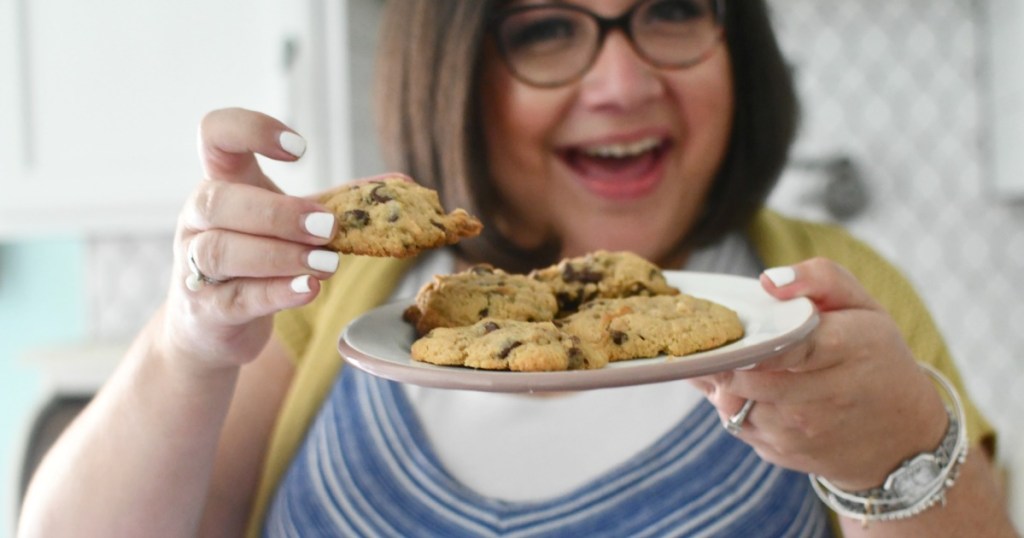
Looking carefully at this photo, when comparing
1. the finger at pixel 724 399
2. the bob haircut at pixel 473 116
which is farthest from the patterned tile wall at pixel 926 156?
the finger at pixel 724 399

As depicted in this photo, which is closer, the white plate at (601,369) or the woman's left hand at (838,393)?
the white plate at (601,369)

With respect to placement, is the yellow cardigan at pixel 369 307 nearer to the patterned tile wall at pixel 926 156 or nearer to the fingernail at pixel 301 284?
the fingernail at pixel 301 284

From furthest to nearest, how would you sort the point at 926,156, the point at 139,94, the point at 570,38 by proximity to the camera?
1. the point at 926,156
2. the point at 139,94
3. the point at 570,38

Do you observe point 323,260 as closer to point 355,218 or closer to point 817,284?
point 355,218

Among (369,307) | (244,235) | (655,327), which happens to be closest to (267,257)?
(244,235)

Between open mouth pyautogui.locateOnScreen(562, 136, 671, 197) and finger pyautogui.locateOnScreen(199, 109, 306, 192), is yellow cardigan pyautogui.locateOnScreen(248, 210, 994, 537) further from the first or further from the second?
finger pyautogui.locateOnScreen(199, 109, 306, 192)

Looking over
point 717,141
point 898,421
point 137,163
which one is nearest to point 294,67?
point 137,163
